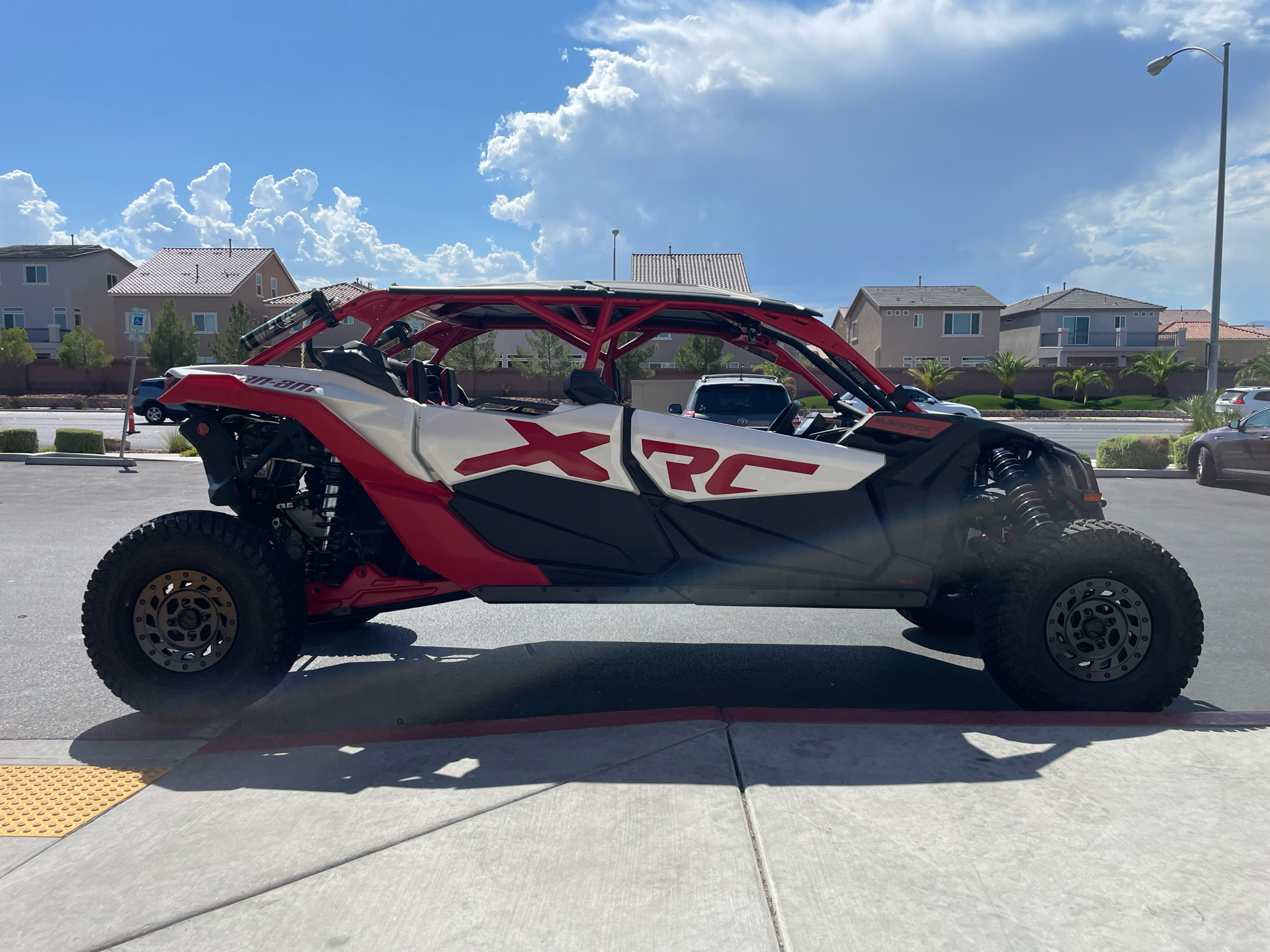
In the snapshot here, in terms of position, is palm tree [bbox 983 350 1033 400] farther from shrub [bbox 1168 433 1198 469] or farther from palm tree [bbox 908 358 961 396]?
shrub [bbox 1168 433 1198 469]

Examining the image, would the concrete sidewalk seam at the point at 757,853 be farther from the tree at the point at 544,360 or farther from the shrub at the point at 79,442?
the tree at the point at 544,360

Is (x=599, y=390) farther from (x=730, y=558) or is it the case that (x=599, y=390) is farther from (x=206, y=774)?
(x=206, y=774)

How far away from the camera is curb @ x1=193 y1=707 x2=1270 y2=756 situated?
381 centimetres

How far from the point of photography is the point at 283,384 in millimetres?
4188

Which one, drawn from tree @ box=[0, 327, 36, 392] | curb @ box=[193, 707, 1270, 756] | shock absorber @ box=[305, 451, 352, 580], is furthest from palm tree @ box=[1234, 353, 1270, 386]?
tree @ box=[0, 327, 36, 392]

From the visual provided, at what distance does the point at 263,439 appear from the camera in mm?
4457

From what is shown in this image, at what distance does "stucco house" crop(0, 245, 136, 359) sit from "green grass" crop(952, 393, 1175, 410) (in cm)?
5163

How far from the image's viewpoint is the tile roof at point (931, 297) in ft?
186

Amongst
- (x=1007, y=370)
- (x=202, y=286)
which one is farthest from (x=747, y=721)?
(x=202, y=286)

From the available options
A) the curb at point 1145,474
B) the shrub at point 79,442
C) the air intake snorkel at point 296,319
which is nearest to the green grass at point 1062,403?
the curb at point 1145,474

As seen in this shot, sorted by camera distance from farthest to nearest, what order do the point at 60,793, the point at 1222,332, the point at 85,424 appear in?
the point at 1222,332 → the point at 85,424 → the point at 60,793

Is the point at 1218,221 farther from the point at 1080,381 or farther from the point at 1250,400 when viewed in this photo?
the point at 1080,381

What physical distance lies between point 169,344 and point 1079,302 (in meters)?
54.1

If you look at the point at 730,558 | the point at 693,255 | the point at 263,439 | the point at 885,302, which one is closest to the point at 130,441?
the point at 263,439
